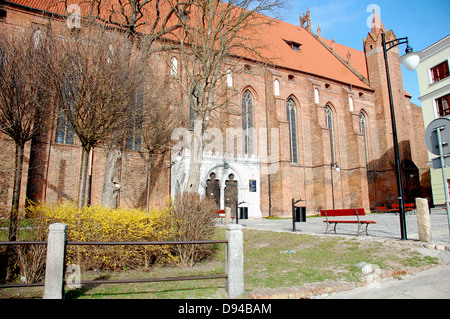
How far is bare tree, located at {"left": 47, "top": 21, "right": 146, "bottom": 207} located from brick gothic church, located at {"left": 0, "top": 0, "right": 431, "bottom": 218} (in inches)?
280

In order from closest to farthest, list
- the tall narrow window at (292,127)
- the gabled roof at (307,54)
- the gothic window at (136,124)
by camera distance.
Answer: the gothic window at (136,124) < the tall narrow window at (292,127) < the gabled roof at (307,54)

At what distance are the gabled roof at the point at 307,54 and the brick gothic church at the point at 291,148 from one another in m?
0.15

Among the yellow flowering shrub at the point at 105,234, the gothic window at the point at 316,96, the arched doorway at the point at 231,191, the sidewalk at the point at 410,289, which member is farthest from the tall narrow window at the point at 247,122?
the sidewalk at the point at 410,289

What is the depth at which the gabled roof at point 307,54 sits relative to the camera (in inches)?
1009

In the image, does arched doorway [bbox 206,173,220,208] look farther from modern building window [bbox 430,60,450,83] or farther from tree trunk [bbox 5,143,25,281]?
modern building window [bbox 430,60,450,83]

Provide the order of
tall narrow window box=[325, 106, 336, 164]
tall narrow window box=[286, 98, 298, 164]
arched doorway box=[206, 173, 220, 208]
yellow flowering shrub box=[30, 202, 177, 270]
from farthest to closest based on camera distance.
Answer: tall narrow window box=[325, 106, 336, 164] < tall narrow window box=[286, 98, 298, 164] < arched doorway box=[206, 173, 220, 208] < yellow flowering shrub box=[30, 202, 177, 270]

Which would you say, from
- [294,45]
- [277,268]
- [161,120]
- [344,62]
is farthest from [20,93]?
[344,62]

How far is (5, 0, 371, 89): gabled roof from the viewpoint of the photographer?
25.6 metres

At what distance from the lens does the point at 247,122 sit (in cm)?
2252

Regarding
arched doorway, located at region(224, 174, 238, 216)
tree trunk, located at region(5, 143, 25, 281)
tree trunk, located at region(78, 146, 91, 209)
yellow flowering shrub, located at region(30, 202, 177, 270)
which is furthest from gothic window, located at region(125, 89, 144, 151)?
arched doorway, located at region(224, 174, 238, 216)

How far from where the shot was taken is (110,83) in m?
7.85

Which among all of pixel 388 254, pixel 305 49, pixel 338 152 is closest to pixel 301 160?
pixel 338 152

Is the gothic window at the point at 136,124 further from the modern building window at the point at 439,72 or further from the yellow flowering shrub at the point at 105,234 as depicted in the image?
the modern building window at the point at 439,72

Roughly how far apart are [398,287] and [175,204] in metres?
5.08
